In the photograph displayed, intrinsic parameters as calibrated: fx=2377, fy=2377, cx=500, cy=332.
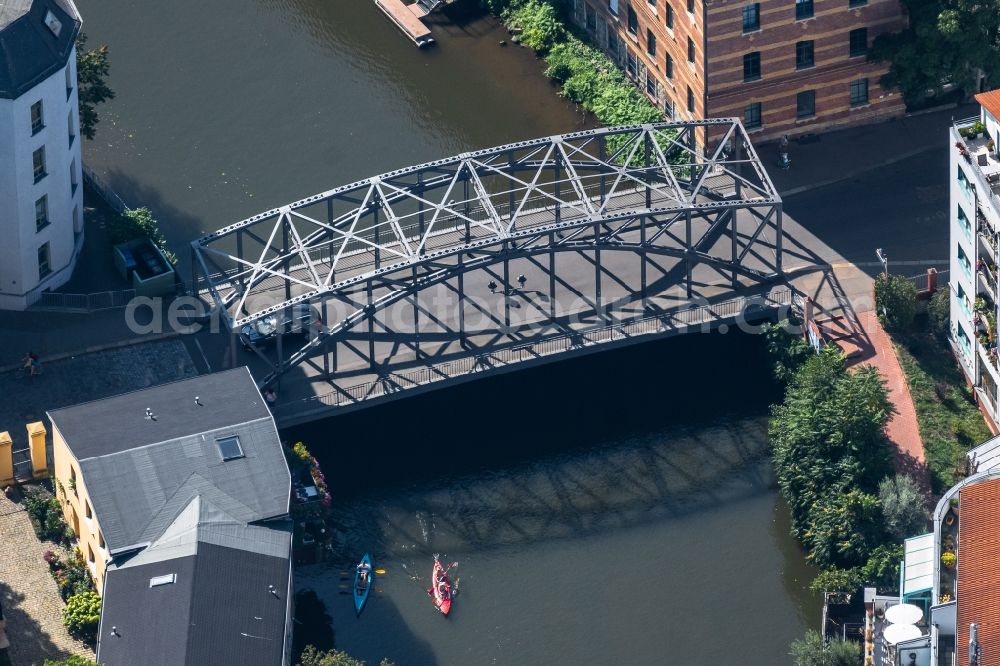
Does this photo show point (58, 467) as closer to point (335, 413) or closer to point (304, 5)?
point (335, 413)

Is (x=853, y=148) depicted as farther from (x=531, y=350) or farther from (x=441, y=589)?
(x=441, y=589)

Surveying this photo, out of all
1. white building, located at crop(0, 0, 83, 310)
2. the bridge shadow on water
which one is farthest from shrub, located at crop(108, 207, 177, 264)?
the bridge shadow on water

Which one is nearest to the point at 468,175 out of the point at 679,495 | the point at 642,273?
the point at 642,273

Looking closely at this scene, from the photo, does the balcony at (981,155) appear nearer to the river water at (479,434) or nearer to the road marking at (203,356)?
the river water at (479,434)

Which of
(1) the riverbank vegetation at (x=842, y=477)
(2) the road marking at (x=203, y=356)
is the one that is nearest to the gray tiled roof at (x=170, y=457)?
(2) the road marking at (x=203, y=356)

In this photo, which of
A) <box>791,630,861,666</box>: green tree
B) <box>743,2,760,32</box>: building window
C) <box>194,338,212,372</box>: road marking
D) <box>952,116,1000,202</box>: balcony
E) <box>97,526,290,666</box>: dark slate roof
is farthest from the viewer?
<box>743,2,760,32</box>: building window

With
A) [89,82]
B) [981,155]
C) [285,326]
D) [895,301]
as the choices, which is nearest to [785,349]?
[895,301]

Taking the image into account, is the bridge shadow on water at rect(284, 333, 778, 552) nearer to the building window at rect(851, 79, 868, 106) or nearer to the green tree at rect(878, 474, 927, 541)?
the green tree at rect(878, 474, 927, 541)
